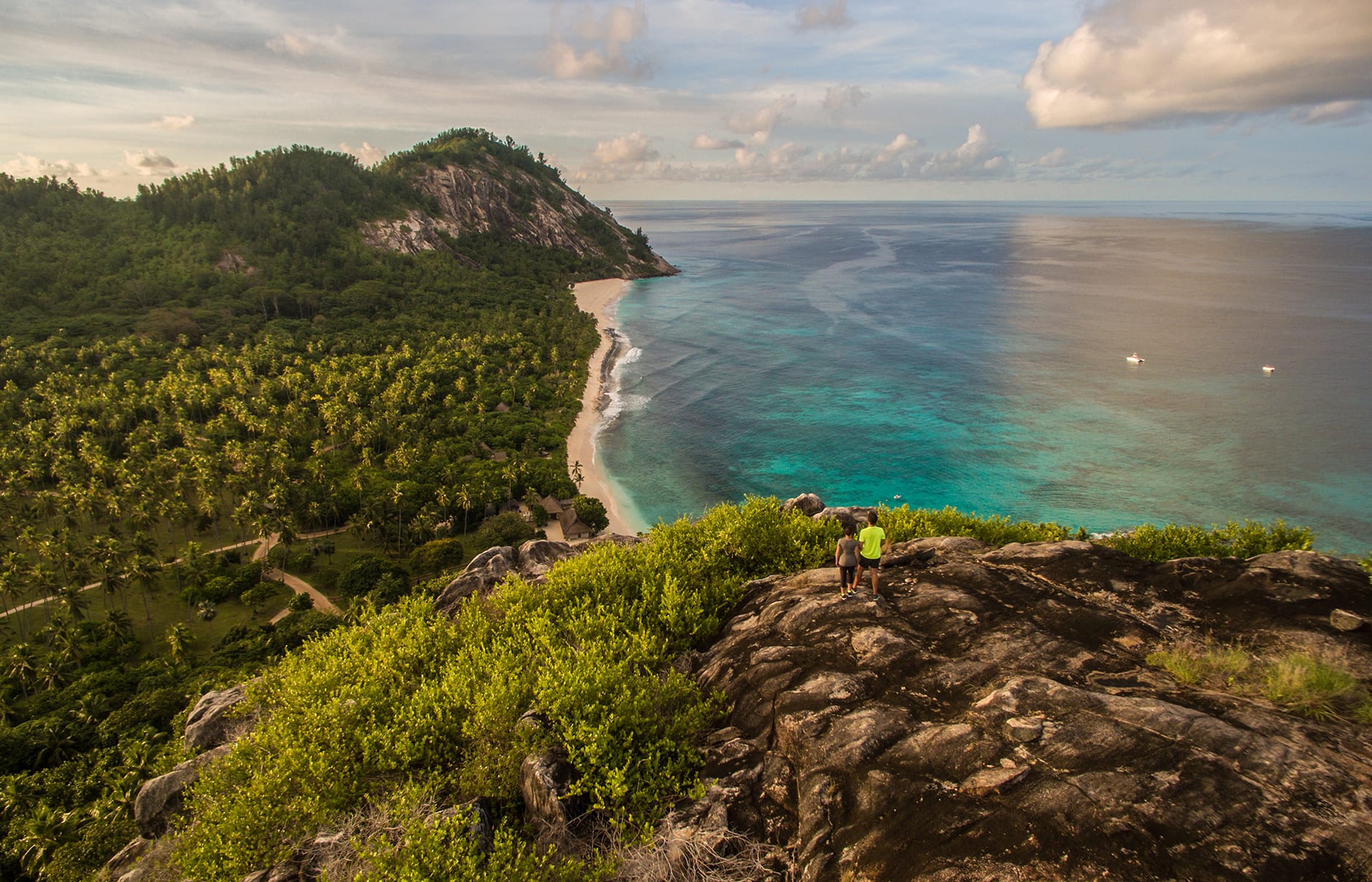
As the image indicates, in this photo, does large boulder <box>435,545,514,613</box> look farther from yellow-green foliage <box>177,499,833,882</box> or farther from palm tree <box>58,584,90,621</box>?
palm tree <box>58,584,90,621</box>

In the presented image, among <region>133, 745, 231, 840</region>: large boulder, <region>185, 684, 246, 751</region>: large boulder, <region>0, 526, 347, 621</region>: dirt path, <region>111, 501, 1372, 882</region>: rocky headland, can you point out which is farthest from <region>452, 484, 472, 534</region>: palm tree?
<region>111, 501, 1372, 882</region>: rocky headland

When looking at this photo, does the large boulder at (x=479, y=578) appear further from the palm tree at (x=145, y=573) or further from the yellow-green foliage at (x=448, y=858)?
the palm tree at (x=145, y=573)

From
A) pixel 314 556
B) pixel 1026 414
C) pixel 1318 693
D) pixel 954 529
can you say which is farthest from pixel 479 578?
pixel 1026 414

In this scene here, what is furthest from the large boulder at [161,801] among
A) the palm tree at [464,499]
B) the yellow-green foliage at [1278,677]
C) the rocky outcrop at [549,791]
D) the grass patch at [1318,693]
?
the palm tree at [464,499]

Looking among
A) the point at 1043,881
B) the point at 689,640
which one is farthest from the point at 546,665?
the point at 1043,881

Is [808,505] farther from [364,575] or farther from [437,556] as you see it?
[364,575]

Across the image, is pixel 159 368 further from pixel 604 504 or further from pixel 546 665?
pixel 546 665
